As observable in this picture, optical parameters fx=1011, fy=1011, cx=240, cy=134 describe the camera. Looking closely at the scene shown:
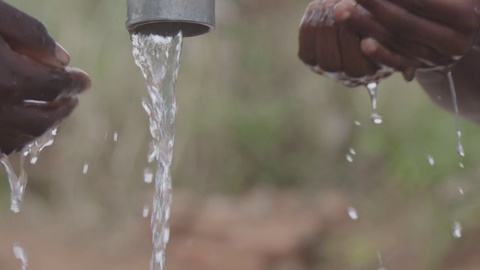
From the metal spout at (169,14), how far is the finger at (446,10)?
19 centimetres

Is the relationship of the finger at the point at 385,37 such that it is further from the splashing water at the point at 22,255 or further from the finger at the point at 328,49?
the splashing water at the point at 22,255

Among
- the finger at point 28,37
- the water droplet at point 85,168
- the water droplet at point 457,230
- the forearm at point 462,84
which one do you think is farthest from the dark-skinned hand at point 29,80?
the water droplet at point 85,168

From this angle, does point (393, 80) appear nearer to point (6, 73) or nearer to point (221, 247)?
point (221, 247)

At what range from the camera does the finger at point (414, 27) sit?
99 centimetres

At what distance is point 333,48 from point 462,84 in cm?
23

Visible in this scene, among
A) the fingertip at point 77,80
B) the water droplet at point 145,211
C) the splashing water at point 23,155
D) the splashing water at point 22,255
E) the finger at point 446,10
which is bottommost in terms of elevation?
the splashing water at point 22,255

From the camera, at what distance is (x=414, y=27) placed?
39.0 inches

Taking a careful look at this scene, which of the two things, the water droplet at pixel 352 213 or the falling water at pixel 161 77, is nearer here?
the falling water at pixel 161 77

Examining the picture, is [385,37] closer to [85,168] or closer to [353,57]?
[353,57]

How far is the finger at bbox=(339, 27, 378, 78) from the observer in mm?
1039

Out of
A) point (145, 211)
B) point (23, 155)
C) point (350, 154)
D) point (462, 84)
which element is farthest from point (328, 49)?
point (145, 211)

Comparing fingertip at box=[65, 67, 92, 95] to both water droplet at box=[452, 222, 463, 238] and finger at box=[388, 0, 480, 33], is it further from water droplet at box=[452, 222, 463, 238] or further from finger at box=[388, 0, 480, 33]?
water droplet at box=[452, 222, 463, 238]

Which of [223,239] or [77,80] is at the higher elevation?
[77,80]

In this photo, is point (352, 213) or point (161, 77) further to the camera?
point (352, 213)
